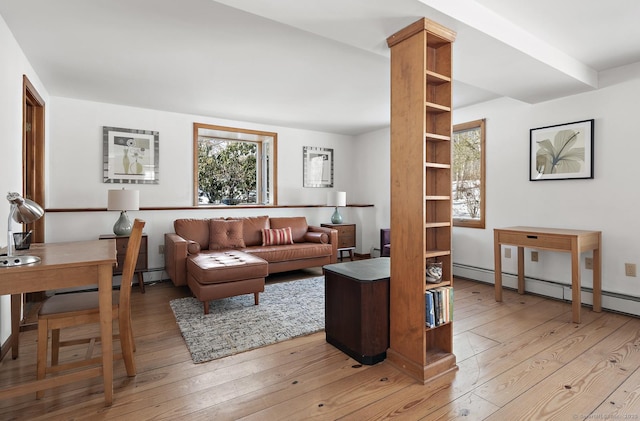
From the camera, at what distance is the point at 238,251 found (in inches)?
161

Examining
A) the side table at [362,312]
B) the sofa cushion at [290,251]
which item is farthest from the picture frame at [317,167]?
the side table at [362,312]

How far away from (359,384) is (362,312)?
41cm

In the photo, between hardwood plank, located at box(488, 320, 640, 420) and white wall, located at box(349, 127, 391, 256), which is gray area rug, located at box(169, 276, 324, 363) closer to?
hardwood plank, located at box(488, 320, 640, 420)

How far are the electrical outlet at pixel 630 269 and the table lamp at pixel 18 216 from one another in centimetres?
444

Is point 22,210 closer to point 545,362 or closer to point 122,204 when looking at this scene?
point 122,204

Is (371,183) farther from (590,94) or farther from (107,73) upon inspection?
(107,73)

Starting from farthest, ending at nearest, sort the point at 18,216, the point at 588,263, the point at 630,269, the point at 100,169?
the point at 100,169
the point at 588,263
the point at 630,269
the point at 18,216

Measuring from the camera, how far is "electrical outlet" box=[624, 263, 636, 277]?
3.06m

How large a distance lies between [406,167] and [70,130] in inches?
160

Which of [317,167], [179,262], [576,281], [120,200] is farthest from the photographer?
[317,167]

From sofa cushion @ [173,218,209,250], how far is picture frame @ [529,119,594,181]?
12.9 ft

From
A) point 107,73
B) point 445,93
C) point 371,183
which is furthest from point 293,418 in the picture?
point 371,183

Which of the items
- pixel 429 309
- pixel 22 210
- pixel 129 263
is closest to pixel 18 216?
pixel 22 210

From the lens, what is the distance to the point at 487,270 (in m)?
4.20
